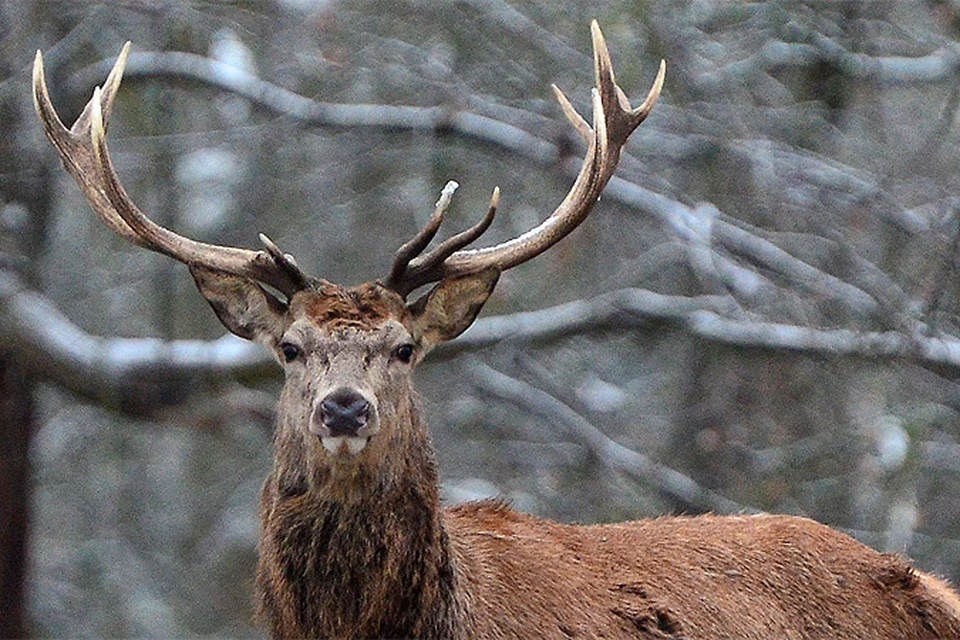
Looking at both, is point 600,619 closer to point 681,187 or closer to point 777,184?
point 777,184

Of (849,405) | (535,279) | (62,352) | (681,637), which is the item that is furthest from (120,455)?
(681,637)

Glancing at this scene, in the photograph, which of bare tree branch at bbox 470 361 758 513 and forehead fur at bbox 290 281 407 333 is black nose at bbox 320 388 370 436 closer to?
forehead fur at bbox 290 281 407 333

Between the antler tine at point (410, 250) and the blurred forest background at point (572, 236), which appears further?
the blurred forest background at point (572, 236)

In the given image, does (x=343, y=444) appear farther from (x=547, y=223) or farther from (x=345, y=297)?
(x=547, y=223)

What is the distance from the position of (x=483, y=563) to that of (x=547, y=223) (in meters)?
1.29

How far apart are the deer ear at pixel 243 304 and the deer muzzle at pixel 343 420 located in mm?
764

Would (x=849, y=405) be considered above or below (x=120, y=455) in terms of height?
above

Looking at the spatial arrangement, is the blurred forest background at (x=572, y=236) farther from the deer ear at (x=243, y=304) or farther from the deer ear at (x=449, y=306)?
the deer ear at (x=243, y=304)

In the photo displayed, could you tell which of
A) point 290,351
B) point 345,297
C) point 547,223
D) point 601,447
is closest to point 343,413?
point 290,351

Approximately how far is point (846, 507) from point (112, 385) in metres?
5.56

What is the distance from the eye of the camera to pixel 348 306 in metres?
5.57

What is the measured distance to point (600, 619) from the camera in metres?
5.71

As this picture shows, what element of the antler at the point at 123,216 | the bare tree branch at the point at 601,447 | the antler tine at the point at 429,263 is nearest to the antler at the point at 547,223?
the antler tine at the point at 429,263

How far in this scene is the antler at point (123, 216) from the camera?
576cm
